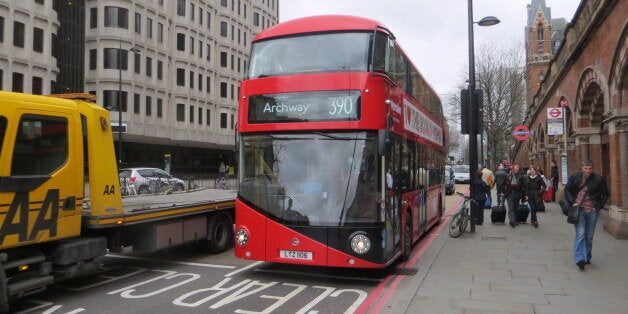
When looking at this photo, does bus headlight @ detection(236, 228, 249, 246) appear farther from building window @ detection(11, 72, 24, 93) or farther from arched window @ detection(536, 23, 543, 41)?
arched window @ detection(536, 23, 543, 41)

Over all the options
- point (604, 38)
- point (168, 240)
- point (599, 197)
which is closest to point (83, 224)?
point (168, 240)

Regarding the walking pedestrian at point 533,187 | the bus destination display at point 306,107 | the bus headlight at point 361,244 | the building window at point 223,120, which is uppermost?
the building window at point 223,120

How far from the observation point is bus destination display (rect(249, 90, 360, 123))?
723cm

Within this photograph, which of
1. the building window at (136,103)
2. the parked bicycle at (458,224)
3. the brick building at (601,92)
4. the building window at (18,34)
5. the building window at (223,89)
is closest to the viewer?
the brick building at (601,92)

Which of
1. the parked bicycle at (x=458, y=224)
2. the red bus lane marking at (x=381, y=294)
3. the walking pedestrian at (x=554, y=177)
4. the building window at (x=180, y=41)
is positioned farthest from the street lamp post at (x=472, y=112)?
the building window at (x=180, y=41)

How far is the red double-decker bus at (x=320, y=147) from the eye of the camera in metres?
7.15

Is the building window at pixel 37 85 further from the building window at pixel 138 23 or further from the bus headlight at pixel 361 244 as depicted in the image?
the bus headlight at pixel 361 244

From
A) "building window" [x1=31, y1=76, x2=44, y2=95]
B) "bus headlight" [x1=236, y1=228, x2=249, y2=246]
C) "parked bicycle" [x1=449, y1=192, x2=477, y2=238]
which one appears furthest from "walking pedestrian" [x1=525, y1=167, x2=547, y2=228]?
"building window" [x1=31, y1=76, x2=44, y2=95]

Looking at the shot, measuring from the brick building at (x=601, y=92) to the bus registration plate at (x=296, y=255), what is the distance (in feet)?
25.9

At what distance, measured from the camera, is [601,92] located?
14078 millimetres

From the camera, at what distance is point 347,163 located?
23.6ft

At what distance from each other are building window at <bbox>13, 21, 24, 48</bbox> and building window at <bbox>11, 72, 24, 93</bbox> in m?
1.91

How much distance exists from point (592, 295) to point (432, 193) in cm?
643

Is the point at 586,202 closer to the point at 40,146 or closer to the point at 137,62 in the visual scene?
the point at 40,146
